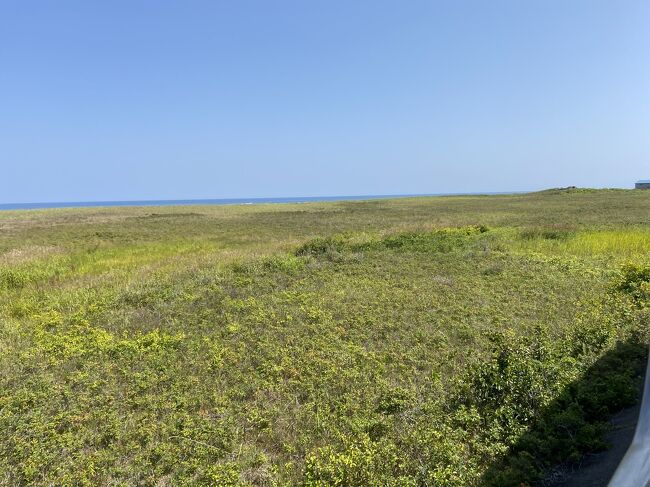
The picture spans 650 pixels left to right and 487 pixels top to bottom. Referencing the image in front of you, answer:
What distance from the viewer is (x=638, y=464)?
7.40 ft

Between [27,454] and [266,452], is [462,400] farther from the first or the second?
[27,454]

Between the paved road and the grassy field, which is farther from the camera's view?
the grassy field

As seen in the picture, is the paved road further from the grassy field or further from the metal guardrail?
the metal guardrail

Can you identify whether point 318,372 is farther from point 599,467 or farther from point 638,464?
point 638,464

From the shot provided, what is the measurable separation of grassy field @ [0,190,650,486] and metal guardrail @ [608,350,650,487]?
236cm

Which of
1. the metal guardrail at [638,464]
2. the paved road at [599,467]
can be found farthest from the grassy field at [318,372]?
the metal guardrail at [638,464]

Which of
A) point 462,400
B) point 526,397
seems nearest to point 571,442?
point 526,397

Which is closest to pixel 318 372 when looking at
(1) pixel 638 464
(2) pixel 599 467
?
(2) pixel 599 467

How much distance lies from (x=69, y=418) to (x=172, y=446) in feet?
6.43

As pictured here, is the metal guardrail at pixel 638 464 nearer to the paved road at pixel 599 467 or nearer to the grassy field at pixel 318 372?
the paved road at pixel 599 467

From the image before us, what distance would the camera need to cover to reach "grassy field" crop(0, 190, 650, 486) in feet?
16.4

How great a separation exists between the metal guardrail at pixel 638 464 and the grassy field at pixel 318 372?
2.36 meters

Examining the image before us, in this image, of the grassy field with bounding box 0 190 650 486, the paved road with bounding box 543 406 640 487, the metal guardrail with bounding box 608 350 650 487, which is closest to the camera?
the metal guardrail with bounding box 608 350 650 487

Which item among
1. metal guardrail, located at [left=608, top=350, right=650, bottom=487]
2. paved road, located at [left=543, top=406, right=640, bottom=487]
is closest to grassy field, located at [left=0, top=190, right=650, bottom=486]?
paved road, located at [left=543, top=406, right=640, bottom=487]
